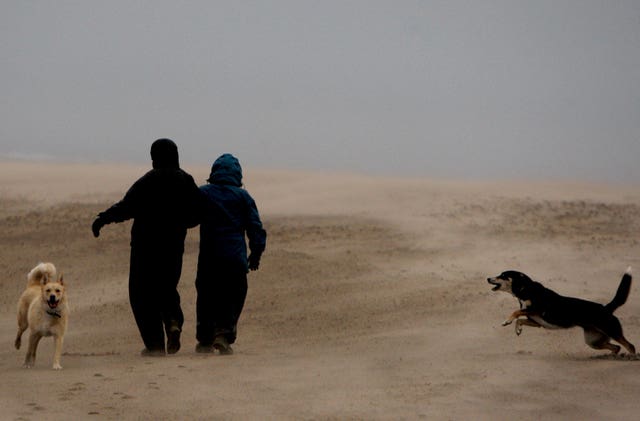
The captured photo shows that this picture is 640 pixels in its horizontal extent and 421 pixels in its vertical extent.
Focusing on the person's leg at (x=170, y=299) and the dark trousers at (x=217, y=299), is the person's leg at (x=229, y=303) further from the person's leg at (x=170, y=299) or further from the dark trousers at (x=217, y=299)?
the person's leg at (x=170, y=299)

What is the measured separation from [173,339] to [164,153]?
6.36 ft

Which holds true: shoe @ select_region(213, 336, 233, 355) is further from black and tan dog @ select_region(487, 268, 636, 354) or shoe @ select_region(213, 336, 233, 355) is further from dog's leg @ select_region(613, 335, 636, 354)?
dog's leg @ select_region(613, 335, 636, 354)

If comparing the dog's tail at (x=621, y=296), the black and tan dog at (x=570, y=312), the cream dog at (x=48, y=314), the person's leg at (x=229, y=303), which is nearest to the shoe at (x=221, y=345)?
the person's leg at (x=229, y=303)

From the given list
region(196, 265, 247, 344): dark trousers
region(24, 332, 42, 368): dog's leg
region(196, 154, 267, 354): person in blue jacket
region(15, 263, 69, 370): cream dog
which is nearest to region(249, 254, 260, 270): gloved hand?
region(196, 154, 267, 354): person in blue jacket

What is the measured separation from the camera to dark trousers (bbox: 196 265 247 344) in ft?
39.7

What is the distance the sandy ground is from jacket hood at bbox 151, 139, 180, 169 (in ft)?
6.54

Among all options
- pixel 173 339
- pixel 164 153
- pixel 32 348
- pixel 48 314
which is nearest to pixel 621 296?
pixel 173 339

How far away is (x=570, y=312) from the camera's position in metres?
11.5

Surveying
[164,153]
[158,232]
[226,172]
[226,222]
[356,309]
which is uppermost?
[164,153]

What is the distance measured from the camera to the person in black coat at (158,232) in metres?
11.9

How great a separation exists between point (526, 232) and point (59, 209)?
35.3 ft

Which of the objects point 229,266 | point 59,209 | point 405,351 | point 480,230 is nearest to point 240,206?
point 229,266

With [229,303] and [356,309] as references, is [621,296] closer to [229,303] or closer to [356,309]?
[229,303]

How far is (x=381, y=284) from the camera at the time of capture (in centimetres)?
1862
